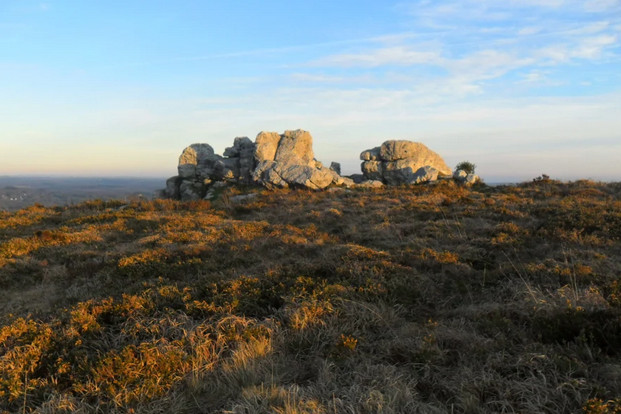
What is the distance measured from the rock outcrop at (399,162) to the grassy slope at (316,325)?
2160 centimetres

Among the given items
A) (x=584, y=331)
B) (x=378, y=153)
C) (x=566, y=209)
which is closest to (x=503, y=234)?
(x=566, y=209)

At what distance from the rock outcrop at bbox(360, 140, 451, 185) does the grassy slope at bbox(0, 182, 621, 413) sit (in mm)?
21598

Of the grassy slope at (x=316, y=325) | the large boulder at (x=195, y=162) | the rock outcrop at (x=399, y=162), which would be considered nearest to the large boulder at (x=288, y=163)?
the large boulder at (x=195, y=162)

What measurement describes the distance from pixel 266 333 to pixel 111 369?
2011 mm

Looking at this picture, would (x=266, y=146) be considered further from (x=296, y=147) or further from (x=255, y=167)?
(x=296, y=147)

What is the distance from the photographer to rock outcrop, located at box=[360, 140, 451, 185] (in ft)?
106

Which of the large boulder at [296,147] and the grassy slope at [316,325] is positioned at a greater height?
the large boulder at [296,147]

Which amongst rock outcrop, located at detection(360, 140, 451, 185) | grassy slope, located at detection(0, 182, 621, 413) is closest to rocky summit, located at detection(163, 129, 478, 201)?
rock outcrop, located at detection(360, 140, 451, 185)

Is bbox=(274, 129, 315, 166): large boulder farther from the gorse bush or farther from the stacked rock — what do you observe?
the gorse bush

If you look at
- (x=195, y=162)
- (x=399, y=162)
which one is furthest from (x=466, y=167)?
(x=195, y=162)

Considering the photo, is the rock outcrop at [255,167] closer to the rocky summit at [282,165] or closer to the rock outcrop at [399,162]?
the rocky summit at [282,165]

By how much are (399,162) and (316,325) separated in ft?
96.6

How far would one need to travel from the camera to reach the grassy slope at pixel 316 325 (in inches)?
154

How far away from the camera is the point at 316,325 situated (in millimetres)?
5438
